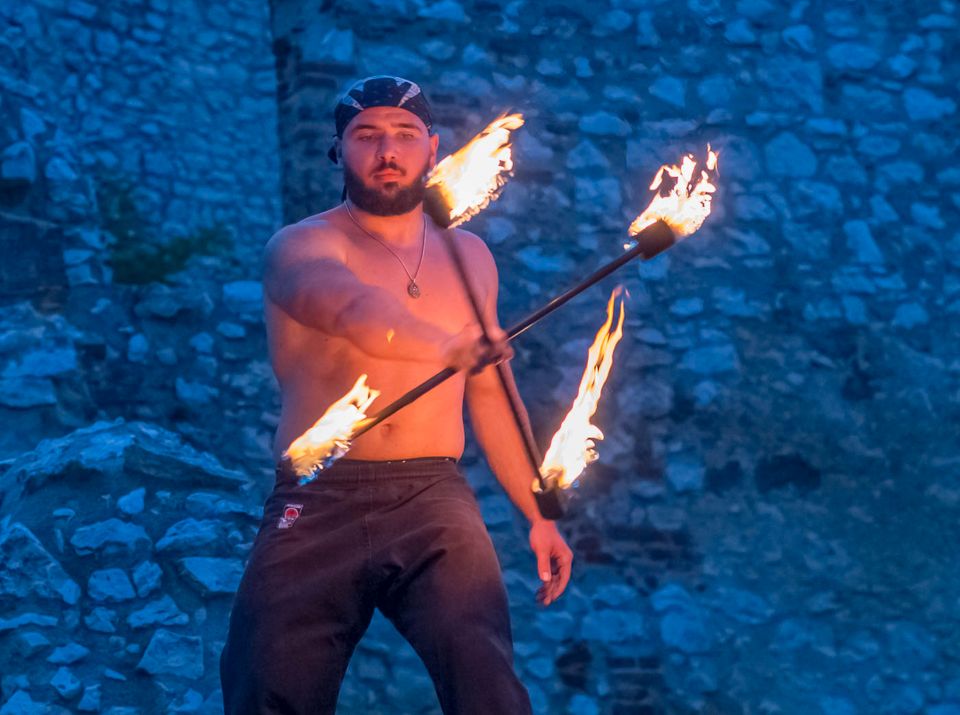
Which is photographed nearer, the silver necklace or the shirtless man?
the shirtless man

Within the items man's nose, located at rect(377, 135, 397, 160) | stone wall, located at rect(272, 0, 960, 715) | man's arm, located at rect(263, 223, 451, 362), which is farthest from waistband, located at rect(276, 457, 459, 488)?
stone wall, located at rect(272, 0, 960, 715)

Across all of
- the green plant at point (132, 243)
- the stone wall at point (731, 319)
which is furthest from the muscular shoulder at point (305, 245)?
the green plant at point (132, 243)

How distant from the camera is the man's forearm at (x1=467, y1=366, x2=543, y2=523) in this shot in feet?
12.0

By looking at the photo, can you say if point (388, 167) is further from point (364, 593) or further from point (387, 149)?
point (364, 593)

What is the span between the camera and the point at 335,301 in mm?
3047

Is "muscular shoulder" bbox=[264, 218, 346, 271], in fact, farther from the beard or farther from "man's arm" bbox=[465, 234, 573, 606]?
"man's arm" bbox=[465, 234, 573, 606]

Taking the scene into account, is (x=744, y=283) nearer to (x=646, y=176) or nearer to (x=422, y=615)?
(x=646, y=176)

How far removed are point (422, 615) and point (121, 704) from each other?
7.52 feet

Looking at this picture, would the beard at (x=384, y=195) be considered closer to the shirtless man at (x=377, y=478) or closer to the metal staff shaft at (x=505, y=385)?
the shirtless man at (x=377, y=478)

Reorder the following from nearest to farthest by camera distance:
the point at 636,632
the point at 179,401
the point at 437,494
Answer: the point at 437,494, the point at 636,632, the point at 179,401

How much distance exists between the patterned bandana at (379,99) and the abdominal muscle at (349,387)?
59cm

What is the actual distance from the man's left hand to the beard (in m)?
1.03

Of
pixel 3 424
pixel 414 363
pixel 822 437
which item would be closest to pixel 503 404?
pixel 414 363

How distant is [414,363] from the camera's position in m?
3.25
